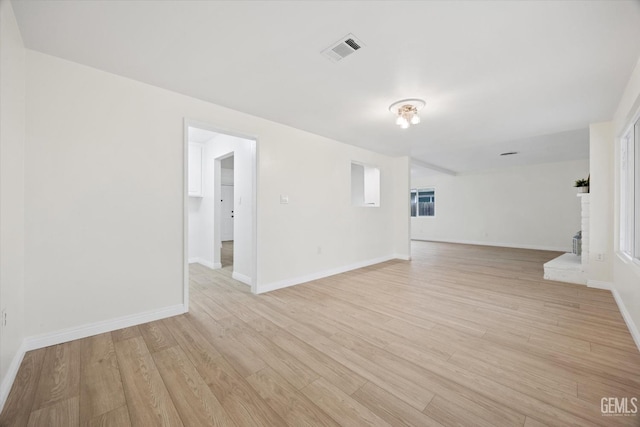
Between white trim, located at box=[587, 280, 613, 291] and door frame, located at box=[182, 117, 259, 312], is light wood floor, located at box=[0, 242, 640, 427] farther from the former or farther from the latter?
white trim, located at box=[587, 280, 613, 291]

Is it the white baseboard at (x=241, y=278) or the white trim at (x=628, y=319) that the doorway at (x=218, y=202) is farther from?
the white trim at (x=628, y=319)

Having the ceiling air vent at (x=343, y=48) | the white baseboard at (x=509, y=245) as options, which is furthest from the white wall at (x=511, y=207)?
the ceiling air vent at (x=343, y=48)

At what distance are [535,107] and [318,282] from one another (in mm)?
3663

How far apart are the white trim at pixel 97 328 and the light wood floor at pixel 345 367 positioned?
74 millimetres

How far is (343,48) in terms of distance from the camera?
1.95 metres

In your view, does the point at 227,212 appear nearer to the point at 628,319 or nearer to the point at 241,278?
the point at 241,278

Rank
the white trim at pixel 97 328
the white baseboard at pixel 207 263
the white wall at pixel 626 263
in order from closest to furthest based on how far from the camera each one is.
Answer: the white trim at pixel 97 328 → the white wall at pixel 626 263 → the white baseboard at pixel 207 263

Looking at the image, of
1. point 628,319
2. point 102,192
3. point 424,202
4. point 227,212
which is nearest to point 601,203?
point 628,319

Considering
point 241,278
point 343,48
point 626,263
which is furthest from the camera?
point 241,278

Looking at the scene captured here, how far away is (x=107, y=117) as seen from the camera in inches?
91.0

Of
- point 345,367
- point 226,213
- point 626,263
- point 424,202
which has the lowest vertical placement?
point 345,367

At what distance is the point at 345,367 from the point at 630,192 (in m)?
3.64

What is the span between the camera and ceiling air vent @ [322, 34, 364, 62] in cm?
186

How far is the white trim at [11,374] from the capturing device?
145cm
